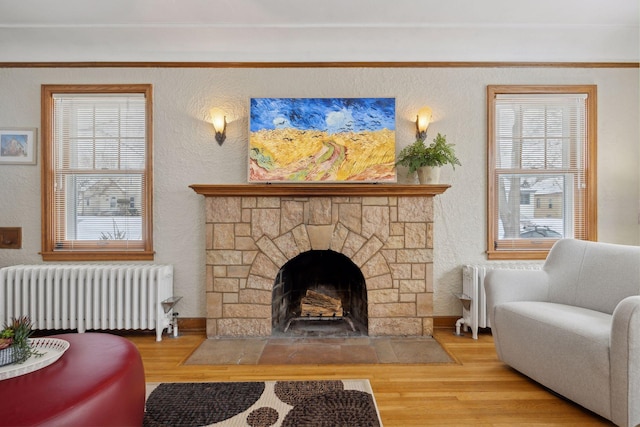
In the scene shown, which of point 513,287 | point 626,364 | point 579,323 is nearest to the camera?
point 626,364

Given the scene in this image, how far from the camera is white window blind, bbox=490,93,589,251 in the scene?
322cm

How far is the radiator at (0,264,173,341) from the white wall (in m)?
0.28

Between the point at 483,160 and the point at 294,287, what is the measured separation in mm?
2167

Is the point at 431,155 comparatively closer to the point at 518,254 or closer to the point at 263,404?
the point at 518,254

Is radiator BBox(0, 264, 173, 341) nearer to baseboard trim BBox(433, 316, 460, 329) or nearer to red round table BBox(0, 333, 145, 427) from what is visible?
red round table BBox(0, 333, 145, 427)

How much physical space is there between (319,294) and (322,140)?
1484mm

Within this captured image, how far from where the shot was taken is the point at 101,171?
320cm

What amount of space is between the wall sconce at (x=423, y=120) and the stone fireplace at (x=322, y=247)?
0.59 m

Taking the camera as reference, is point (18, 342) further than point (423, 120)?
No

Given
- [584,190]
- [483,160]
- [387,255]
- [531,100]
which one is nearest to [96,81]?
[387,255]

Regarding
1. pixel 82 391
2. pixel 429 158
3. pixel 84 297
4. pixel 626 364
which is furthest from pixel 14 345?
pixel 429 158

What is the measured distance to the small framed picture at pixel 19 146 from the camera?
3139 millimetres

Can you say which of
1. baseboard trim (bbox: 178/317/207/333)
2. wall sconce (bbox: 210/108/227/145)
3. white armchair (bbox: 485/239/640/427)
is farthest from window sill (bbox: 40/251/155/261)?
white armchair (bbox: 485/239/640/427)

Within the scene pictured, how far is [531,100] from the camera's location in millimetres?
3223
